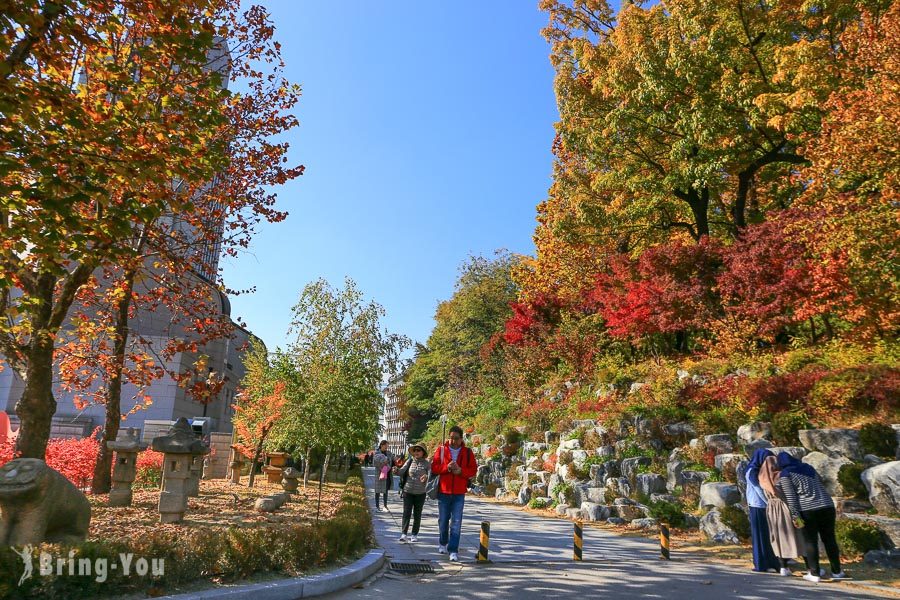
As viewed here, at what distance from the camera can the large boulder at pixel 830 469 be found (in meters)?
9.53

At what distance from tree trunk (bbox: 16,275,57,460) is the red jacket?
6.40 m

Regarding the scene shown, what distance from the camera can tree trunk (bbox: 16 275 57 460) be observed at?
28.8ft

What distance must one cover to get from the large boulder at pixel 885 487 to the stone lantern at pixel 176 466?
11565 mm

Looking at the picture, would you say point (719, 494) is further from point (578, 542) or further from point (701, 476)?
point (578, 542)

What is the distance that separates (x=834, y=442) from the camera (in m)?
10.1

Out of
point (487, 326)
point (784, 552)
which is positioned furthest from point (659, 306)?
point (487, 326)

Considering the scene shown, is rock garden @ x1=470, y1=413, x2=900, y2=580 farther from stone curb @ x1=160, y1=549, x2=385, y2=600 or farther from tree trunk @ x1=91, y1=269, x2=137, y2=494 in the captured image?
tree trunk @ x1=91, y1=269, x2=137, y2=494

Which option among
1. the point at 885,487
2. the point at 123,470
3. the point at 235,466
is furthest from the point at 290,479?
the point at 885,487

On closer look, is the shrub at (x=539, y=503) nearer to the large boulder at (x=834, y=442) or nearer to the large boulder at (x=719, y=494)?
the large boulder at (x=719, y=494)

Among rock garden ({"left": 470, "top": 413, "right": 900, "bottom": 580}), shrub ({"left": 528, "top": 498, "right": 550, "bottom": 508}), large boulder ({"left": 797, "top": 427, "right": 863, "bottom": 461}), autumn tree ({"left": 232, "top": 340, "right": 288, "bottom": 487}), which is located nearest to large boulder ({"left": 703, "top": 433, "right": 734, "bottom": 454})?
rock garden ({"left": 470, "top": 413, "right": 900, "bottom": 580})

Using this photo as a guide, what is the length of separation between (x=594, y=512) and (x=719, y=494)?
3778 millimetres

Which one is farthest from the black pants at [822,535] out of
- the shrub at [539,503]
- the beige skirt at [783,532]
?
the shrub at [539,503]

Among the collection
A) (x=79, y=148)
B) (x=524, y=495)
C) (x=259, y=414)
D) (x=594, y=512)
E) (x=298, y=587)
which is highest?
(x=79, y=148)

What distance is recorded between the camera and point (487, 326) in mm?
37906
